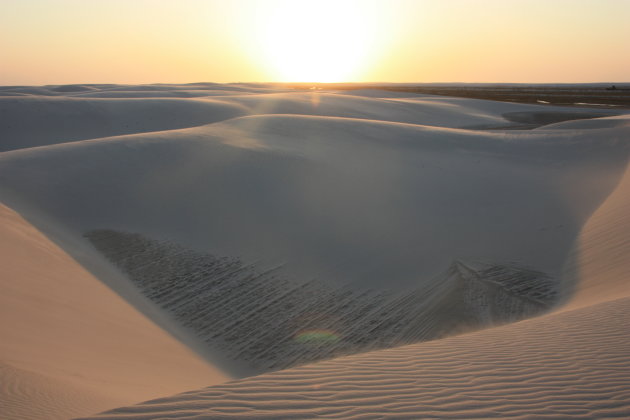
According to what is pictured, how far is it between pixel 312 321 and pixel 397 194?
6007mm

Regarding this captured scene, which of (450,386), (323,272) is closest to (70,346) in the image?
(450,386)

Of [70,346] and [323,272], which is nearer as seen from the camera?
[70,346]

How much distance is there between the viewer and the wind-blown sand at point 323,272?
14.2 ft

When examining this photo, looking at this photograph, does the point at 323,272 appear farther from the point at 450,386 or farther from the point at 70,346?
the point at 450,386

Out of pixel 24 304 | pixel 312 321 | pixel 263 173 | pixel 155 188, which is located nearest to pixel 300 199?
pixel 263 173

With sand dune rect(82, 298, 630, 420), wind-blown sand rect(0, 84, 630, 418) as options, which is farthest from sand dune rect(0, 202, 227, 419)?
sand dune rect(82, 298, 630, 420)

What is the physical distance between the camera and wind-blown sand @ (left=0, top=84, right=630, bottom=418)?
4328 mm

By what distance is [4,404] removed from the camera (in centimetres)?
424

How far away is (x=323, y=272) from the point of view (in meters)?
9.85

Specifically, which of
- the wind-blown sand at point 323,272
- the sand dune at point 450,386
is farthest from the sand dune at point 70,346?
the sand dune at point 450,386

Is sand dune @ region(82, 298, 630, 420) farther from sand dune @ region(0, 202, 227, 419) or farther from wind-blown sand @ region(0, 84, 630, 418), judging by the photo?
sand dune @ region(0, 202, 227, 419)

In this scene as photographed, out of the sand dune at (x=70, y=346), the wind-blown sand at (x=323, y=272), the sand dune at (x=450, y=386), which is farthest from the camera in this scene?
the sand dune at (x=70, y=346)

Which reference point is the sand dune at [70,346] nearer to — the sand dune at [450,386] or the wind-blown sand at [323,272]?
the wind-blown sand at [323,272]

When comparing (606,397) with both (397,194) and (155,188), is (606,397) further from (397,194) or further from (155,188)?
(155,188)
